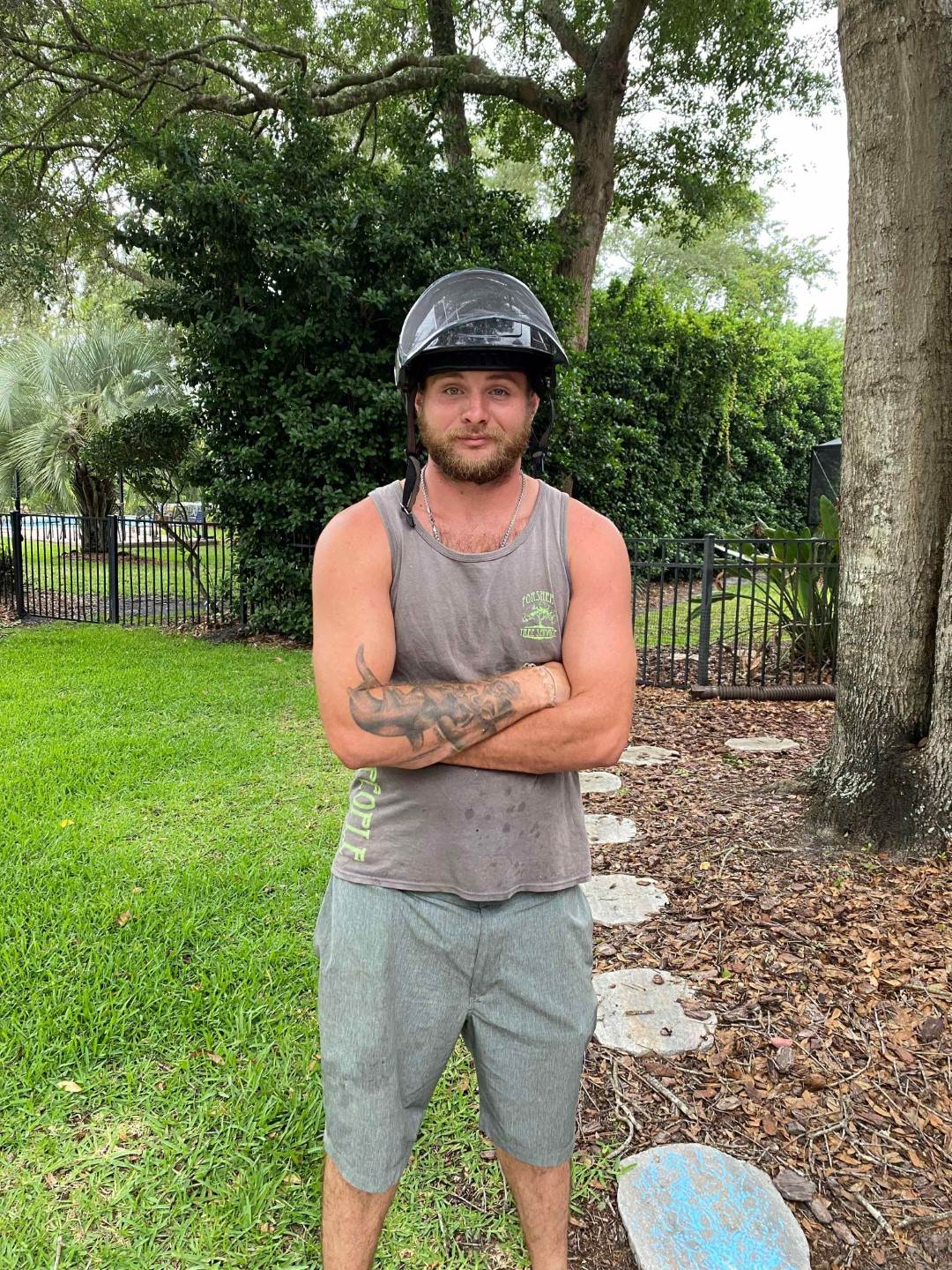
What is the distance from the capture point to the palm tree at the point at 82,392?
14125mm

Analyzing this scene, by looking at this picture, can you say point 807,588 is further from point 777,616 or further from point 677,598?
point 677,598

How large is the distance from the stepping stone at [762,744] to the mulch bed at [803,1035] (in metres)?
1.24

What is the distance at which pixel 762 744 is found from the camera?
5.58 metres

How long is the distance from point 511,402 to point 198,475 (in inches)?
336

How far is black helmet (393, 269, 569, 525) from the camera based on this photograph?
1.50 metres

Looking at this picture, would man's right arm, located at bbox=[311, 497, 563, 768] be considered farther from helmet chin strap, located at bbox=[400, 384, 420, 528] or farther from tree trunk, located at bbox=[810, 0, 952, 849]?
tree trunk, located at bbox=[810, 0, 952, 849]

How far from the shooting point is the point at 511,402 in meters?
1.58

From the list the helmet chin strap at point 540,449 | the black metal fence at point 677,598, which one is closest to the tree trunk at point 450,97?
the black metal fence at point 677,598

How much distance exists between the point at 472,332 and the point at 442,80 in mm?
10304

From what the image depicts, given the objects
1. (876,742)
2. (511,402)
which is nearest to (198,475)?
(876,742)

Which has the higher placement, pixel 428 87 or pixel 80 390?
pixel 428 87

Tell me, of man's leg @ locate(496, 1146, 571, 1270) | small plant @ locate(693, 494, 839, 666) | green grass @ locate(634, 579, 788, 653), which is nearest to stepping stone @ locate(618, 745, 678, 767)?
small plant @ locate(693, 494, 839, 666)

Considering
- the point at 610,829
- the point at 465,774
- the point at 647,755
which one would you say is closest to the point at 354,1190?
the point at 465,774

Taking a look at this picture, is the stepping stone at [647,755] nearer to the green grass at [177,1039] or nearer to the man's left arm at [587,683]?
the green grass at [177,1039]
